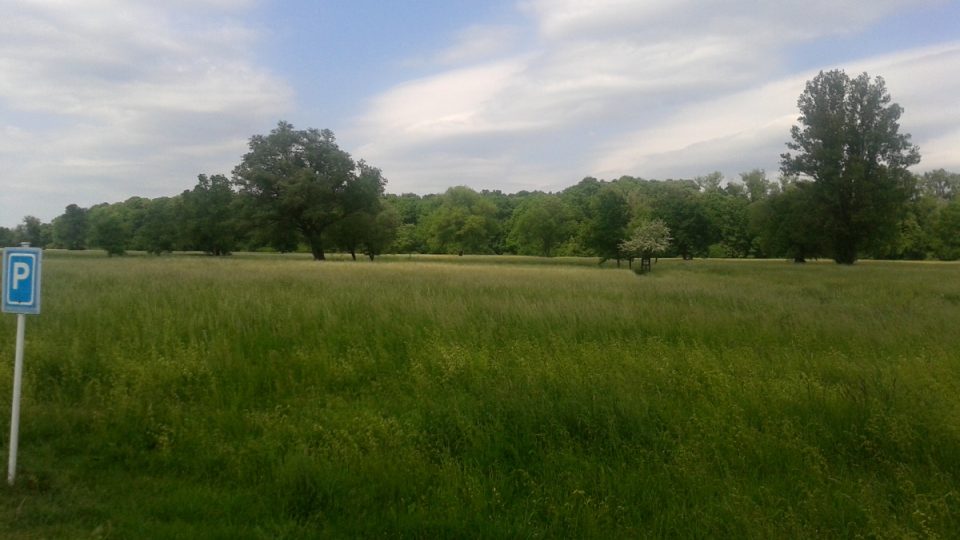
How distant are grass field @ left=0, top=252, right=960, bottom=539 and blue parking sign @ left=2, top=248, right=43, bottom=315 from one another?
1.31 m

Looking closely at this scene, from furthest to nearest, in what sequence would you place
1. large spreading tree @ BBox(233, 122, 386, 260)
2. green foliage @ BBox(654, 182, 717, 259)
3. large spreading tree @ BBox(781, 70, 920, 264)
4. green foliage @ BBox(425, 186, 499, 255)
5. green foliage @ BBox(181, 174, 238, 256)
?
green foliage @ BBox(425, 186, 499, 255), green foliage @ BBox(654, 182, 717, 259), green foliage @ BBox(181, 174, 238, 256), large spreading tree @ BBox(233, 122, 386, 260), large spreading tree @ BBox(781, 70, 920, 264)

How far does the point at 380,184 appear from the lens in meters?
50.8

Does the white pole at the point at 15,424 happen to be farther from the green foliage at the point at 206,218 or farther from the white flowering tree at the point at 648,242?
the green foliage at the point at 206,218

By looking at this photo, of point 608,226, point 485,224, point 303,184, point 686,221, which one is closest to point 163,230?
point 303,184

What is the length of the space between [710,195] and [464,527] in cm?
9028

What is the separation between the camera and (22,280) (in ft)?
14.2

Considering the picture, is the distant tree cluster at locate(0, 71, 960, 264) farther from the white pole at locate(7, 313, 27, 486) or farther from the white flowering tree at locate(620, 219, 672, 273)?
the white pole at locate(7, 313, 27, 486)

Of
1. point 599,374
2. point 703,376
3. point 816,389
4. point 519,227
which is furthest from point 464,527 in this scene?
point 519,227

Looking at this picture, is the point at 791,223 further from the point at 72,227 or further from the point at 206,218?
the point at 72,227

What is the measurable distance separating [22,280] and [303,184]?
137ft

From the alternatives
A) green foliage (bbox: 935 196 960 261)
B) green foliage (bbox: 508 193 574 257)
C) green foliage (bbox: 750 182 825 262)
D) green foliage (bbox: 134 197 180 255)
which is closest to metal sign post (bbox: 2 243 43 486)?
green foliage (bbox: 750 182 825 262)

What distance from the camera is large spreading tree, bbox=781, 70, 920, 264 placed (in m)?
37.0

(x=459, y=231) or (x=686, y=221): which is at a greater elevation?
(x=686, y=221)

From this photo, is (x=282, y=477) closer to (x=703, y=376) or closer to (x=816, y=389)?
(x=703, y=376)
